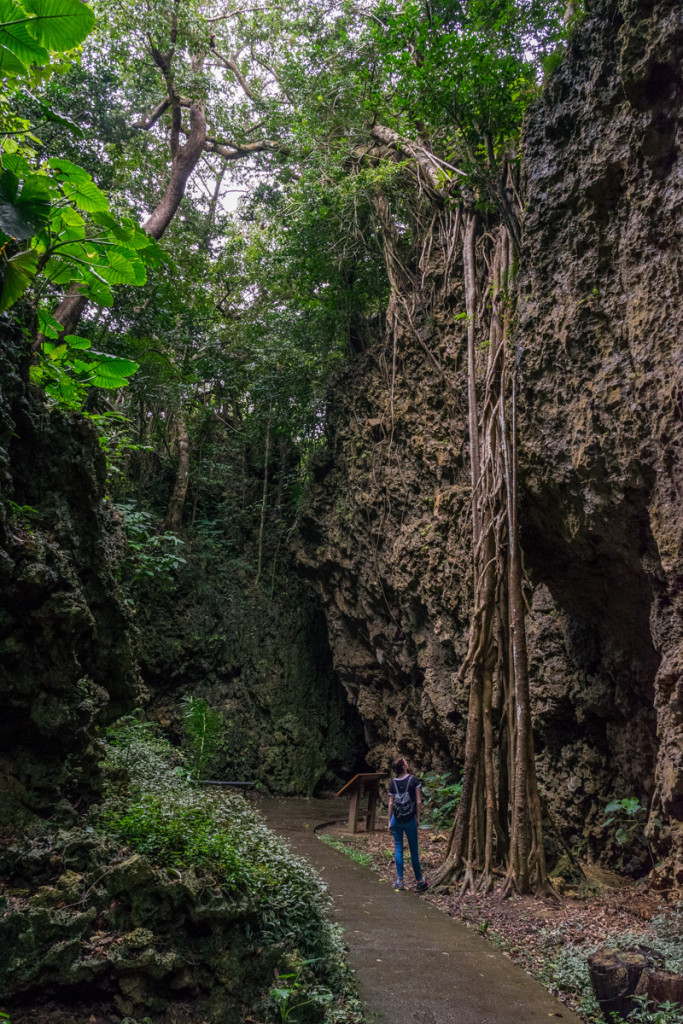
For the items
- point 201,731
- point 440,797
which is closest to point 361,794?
point 440,797

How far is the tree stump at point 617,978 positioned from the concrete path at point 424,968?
0.25 m

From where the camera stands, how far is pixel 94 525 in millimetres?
4586

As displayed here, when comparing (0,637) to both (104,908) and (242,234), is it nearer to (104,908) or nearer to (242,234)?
(104,908)

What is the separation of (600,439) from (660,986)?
3383 millimetres

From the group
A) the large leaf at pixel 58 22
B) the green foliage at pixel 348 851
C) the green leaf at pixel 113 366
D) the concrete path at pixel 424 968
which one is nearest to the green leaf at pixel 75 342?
the green leaf at pixel 113 366

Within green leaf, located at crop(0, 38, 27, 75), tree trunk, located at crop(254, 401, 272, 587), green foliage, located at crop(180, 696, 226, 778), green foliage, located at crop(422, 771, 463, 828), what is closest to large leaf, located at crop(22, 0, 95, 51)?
green leaf, located at crop(0, 38, 27, 75)

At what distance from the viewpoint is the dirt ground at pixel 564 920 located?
3.76m

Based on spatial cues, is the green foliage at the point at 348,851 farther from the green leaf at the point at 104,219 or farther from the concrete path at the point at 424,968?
the green leaf at the point at 104,219

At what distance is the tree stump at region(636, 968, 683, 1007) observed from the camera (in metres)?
2.91

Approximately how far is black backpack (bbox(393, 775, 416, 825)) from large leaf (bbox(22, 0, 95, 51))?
18.9ft

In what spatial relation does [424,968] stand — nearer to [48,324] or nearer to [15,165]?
[48,324]

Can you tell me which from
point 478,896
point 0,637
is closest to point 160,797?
point 0,637

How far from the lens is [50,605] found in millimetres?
3658

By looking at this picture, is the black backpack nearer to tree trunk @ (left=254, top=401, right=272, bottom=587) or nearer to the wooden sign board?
the wooden sign board
